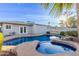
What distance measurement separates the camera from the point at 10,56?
287 centimetres

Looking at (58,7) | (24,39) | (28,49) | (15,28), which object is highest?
(58,7)

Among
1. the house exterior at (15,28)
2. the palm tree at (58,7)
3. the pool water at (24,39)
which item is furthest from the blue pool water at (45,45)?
the palm tree at (58,7)

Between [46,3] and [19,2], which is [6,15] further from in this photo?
[46,3]

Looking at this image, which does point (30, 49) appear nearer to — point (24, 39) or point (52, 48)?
point (24, 39)

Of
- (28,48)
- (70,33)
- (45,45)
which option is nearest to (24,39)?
(28,48)

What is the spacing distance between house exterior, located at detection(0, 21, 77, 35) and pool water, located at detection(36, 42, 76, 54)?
0.63 feet

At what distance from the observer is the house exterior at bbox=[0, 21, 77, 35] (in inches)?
114

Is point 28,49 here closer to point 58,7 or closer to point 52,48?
point 52,48

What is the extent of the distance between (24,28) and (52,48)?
516 mm

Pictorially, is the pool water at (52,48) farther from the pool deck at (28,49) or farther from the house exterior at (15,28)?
the house exterior at (15,28)

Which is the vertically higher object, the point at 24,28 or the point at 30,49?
the point at 24,28

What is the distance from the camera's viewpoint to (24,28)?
2.93 metres

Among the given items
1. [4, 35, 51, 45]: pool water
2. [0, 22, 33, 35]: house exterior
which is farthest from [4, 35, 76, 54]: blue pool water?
[0, 22, 33, 35]: house exterior

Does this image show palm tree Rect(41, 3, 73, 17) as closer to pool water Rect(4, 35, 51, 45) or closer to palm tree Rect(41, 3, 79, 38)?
palm tree Rect(41, 3, 79, 38)
